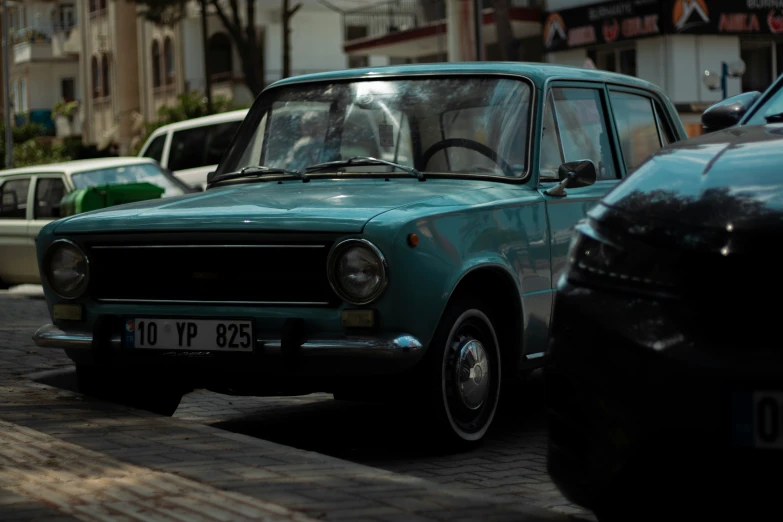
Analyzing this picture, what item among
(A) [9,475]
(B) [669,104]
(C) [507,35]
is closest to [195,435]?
(A) [9,475]

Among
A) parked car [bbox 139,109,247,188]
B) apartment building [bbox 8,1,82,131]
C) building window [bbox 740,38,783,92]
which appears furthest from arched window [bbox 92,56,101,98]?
parked car [bbox 139,109,247,188]

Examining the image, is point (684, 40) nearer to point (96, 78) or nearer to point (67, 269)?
point (67, 269)

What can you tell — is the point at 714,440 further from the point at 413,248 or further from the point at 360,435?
the point at 360,435

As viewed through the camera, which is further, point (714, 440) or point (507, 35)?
point (507, 35)

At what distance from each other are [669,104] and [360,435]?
3020 millimetres

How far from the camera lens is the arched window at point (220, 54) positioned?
201ft

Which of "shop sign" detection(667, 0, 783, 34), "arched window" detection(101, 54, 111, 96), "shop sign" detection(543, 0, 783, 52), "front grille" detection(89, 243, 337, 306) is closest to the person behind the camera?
"front grille" detection(89, 243, 337, 306)

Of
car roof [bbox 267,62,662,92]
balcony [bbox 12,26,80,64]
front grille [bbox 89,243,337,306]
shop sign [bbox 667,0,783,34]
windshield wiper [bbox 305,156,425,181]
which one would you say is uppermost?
balcony [bbox 12,26,80,64]

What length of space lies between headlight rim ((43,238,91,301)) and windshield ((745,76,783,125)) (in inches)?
117

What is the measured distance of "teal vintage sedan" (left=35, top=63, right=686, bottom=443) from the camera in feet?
19.7

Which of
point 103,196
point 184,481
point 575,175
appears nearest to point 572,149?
point 575,175

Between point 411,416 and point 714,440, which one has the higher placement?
point 714,440

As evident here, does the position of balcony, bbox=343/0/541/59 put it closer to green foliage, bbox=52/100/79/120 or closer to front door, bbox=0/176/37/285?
front door, bbox=0/176/37/285

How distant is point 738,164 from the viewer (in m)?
4.15
